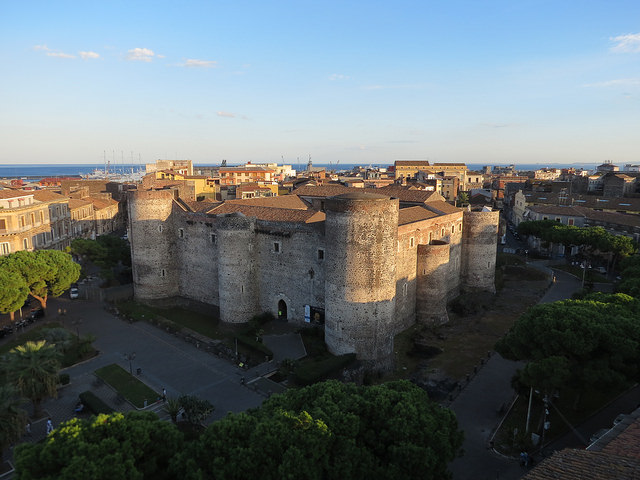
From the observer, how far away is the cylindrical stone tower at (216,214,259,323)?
112 feet

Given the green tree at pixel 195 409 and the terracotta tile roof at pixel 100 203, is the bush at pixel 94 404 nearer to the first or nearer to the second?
the green tree at pixel 195 409

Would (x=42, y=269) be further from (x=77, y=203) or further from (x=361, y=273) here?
(x=77, y=203)

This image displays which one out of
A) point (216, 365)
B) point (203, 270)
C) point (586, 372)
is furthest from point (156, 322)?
point (586, 372)

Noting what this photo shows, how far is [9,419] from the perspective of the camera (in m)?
18.6

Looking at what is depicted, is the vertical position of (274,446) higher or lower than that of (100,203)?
lower

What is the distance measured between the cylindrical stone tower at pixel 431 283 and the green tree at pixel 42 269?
2977 centimetres

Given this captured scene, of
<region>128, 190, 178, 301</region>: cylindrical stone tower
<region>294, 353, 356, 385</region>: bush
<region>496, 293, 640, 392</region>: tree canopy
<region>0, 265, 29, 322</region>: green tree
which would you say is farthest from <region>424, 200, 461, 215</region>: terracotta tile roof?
<region>0, 265, 29, 322</region>: green tree

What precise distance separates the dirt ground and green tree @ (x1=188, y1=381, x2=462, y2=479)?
14065 millimetres

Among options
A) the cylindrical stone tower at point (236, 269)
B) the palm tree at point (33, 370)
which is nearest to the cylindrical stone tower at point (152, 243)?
the cylindrical stone tower at point (236, 269)

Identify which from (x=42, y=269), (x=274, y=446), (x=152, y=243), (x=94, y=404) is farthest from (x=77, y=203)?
(x=274, y=446)

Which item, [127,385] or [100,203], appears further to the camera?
[100,203]

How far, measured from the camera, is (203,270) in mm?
39844

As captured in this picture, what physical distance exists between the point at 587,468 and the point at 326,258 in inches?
737

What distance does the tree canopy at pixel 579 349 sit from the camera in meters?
19.8
